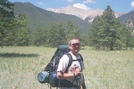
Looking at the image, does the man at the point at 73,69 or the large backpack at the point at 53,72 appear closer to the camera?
the man at the point at 73,69

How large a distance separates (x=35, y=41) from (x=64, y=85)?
333 ft

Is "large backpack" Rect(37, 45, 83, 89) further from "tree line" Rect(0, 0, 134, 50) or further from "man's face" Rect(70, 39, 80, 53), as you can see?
"tree line" Rect(0, 0, 134, 50)

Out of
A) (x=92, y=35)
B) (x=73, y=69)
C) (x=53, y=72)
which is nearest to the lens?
(x=73, y=69)

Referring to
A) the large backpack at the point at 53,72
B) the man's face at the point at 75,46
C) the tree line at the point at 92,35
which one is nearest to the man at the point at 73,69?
the man's face at the point at 75,46

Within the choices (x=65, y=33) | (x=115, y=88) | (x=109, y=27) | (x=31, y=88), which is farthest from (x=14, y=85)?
(x=65, y=33)

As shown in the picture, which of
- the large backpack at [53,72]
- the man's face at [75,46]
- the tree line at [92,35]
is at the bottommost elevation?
the large backpack at [53,72]

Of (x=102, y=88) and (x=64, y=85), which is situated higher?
(x=64, y=85)

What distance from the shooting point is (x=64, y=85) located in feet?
19.8

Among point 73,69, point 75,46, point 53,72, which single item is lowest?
point 53,72

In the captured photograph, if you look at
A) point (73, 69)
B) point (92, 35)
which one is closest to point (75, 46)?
point (73, 69)

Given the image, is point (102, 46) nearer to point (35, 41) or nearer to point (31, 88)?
point (35, 41)

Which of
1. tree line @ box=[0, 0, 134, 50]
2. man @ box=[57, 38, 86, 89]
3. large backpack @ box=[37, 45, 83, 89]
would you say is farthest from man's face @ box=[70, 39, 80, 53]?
tree line @ box=[0, 0, 134, 50]

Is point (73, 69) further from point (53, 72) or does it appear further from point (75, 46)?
→ point (53, 72)

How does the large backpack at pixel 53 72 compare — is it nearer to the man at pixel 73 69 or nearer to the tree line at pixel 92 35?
the man at pixel 73 69
